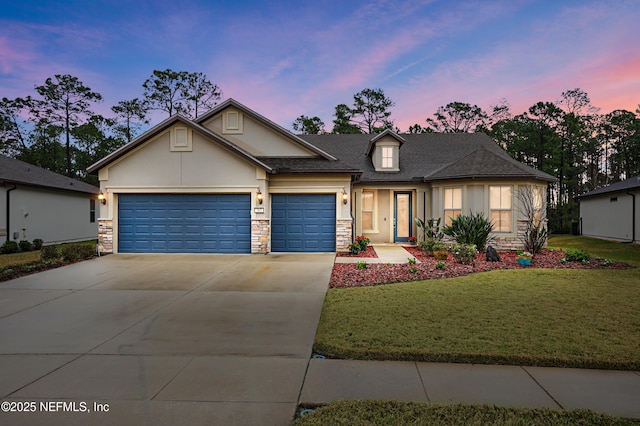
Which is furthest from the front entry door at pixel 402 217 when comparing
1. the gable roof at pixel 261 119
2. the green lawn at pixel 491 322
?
the green lawn at pixel 491 322

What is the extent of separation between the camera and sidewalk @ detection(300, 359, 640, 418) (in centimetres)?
299

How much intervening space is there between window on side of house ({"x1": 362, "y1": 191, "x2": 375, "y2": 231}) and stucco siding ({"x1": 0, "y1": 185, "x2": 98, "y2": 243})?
1631cm

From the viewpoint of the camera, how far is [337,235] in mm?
13234

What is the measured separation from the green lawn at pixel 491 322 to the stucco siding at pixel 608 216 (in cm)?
1375

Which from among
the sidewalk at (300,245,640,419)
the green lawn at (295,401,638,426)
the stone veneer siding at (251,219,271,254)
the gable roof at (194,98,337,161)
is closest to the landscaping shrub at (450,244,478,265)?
the gable roof at (194,98,337,161)

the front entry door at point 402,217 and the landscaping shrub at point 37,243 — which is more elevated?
the front entry door at point 402,217

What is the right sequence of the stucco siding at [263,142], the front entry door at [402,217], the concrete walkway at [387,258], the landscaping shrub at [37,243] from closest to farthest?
the concrete walkway at [387,258]
the stucco siding at [263,142]
the landscaping shrub at [37,243]
the front entry door at [402,217]

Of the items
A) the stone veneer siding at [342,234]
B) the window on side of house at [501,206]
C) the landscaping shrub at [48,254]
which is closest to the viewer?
the landscaping shrub at [48,254]

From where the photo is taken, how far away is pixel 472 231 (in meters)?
12.3

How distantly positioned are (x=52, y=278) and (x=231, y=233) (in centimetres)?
552

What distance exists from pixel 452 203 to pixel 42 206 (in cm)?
2017

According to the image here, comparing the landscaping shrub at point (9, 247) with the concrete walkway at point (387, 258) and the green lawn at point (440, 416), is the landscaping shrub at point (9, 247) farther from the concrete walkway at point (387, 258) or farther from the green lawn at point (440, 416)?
the green lawn at point (440, 416)

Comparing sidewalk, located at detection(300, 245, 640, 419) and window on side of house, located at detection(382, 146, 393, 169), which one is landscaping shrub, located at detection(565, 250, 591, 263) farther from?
sidewalk, located at detection(300, 245, 640, 419)

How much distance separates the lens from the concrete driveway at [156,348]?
2.91m
